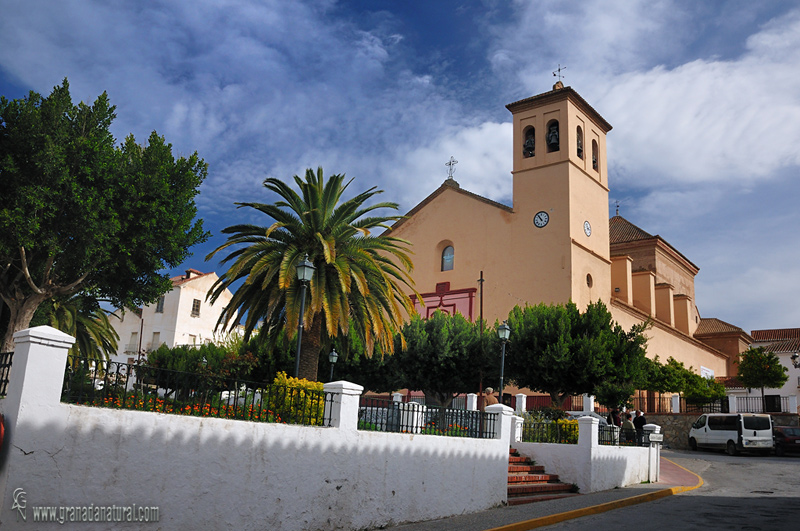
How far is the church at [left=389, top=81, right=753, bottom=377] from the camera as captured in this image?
32156 mm

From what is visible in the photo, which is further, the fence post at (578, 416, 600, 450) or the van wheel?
the van wheel

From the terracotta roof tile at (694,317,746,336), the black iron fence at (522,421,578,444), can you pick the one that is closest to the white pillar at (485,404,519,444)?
the black iron fence at (522,421,578,444)

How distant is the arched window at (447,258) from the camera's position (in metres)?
36.3

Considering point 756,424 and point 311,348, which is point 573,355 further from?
point 311,348

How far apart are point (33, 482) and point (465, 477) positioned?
720 centimetres

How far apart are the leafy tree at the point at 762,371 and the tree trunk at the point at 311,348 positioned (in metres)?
26.7

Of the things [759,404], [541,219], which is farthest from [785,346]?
[541,219]

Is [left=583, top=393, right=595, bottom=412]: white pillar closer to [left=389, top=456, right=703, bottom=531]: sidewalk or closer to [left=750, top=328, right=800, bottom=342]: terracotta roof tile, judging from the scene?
[left=389, top=456, right=703, bottom=531]: sidewalk

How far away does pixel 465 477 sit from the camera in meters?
11.6

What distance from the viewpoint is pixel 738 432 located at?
25469 millimetres

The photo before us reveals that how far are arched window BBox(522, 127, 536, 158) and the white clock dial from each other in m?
3.29

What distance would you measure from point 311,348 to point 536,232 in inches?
754

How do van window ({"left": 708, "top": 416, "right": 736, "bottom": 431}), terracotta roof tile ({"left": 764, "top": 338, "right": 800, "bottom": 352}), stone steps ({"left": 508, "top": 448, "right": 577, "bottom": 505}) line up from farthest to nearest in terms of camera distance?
terracotta roof tile ({"left": 764, "top": 338, "right": 800, "bottom": 352})
van window ({"left": 708, "top": 416, "right": 736, "bottom": 431})
stone steps ({"left": 508, "top": 448, "right": 577, "bottom": 505})

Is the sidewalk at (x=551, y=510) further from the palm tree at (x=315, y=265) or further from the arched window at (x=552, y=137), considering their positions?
the arched window at (x=552, y=137)
